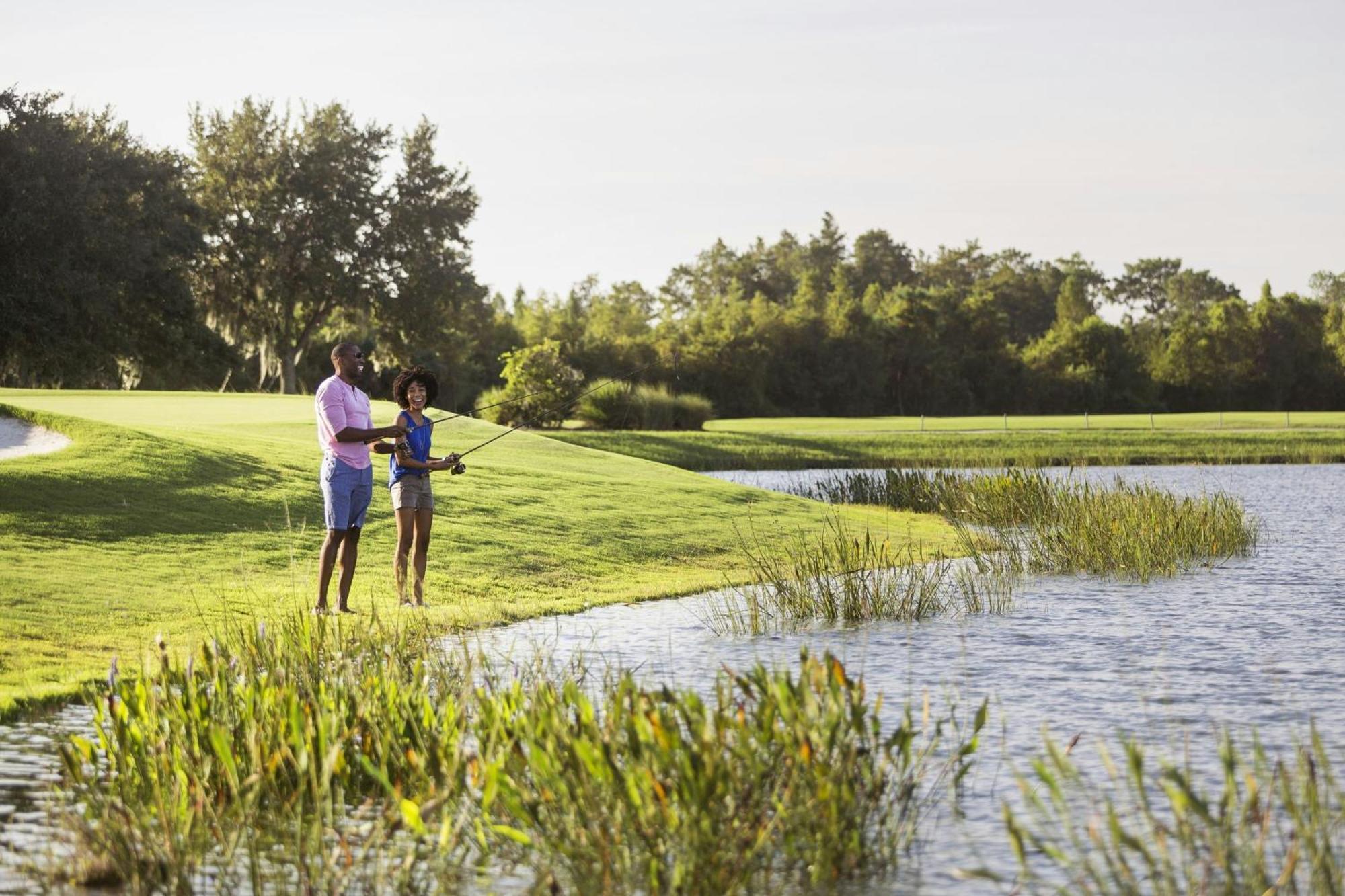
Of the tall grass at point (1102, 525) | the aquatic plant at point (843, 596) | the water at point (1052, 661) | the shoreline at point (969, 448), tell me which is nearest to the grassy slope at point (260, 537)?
the tall grass at point (1102, 525)

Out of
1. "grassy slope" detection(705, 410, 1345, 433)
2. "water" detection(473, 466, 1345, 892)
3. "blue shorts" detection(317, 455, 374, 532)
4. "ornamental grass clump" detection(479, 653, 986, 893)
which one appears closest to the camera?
"ornamental grass clump" detection(479, 653, 986, 893)

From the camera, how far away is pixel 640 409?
158 ft

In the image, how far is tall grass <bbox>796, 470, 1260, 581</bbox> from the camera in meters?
15.6

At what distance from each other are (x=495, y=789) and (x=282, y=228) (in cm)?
5464

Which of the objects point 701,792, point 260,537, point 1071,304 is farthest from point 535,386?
point 1071,304

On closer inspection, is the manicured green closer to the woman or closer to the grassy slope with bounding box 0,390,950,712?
the grassy slope with bounding box 0,390,950,712

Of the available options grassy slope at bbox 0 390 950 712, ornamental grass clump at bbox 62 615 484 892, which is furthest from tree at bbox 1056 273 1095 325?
ornamental grass clump at bbox 62 615 484 892

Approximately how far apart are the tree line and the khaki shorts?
17346 millimetres

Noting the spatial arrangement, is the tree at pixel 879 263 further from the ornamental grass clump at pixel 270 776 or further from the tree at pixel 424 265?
the ornamental grass clump at pixel 270 776

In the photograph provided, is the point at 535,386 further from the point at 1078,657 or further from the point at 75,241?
the point at 1078,657

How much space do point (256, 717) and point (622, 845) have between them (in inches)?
77.7

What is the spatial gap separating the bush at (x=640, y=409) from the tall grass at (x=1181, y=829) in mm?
39496

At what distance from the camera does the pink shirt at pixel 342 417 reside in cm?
1088

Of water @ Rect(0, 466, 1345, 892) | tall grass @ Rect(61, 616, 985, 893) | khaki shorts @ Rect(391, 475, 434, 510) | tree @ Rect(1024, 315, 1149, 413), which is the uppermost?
tree @ Rect(1024, 315, 1149, 413)
